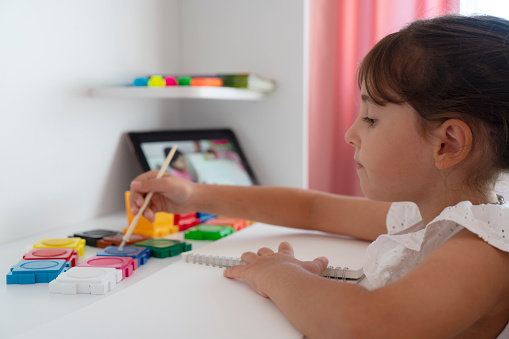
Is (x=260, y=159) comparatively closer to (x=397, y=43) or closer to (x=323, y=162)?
(x=323, y=162)

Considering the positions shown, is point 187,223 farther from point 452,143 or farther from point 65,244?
point 452,143

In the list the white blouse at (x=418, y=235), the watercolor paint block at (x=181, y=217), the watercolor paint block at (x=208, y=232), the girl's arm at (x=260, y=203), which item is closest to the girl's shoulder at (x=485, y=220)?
the white blouse at (x=418, y=235)

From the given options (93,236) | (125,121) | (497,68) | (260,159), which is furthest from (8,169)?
(497,68)

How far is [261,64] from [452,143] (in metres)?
0.77

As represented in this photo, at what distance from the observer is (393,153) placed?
61 cm

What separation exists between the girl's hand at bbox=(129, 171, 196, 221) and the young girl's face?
349 millimetres

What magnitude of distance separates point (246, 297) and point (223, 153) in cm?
69

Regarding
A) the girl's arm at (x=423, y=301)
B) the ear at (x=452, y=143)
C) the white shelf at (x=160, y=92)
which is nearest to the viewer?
the girl's arm at (x=423, y=301)

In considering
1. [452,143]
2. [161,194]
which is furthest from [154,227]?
[452,143]

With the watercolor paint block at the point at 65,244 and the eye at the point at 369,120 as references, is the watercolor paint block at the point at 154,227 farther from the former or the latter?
the eye at the point at 369,120

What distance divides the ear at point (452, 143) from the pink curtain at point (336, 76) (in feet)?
2.46

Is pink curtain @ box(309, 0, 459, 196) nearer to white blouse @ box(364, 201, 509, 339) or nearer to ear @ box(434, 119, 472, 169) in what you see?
white blouse @ box(364, 201, 509, 339)

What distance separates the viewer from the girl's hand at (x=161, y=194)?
869 mm

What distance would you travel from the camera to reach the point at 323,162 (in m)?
1.40
